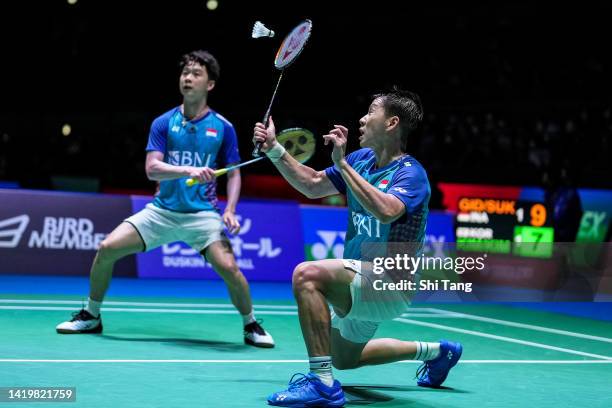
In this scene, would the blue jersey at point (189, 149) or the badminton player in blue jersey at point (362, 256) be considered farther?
the blue jersey at point (189, 149)

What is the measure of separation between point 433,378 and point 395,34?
→ 18.5 m

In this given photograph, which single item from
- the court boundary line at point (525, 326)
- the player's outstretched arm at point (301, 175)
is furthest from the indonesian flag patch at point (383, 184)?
the court boundary line at point (525, 326)

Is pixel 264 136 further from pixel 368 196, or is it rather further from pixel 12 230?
pixel 12 230

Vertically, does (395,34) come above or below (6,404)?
above

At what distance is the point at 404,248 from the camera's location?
4.51m

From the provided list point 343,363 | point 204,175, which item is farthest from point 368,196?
point 204,175

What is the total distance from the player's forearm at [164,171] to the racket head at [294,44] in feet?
3.69

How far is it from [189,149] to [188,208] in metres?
0.41

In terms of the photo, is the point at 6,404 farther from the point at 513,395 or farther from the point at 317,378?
the point at 513,395

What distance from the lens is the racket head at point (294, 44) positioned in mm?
5148

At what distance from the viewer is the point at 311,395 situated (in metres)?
4.23

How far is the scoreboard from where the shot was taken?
38.1 ft

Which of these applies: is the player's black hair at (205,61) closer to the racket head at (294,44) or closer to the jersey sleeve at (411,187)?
the racket head at (294,44)

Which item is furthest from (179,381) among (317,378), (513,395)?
(513,395)
